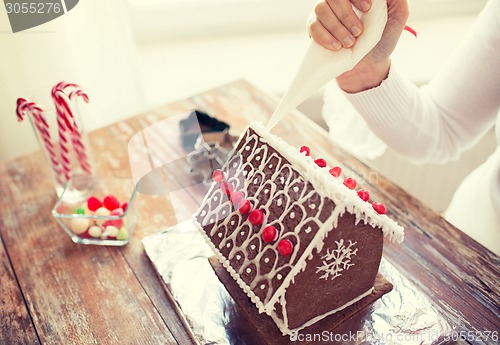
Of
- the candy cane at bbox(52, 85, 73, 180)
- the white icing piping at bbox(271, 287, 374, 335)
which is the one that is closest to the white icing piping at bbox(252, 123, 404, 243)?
the white icing piping at bbox(271, 287, 374, 335)

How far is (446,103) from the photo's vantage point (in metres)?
1.09

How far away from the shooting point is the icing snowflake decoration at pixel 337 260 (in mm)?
676

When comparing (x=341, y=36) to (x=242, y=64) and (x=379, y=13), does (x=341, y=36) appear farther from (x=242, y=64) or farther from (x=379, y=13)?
(x=242, y=64)

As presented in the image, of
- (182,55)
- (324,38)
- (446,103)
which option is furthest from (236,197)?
(182,55)

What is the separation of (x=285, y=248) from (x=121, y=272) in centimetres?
36

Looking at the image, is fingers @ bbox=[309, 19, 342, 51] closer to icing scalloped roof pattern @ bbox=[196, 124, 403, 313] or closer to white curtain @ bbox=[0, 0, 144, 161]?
icing scalloped roof pattern @ bbox=[196, 124, 403, 313]

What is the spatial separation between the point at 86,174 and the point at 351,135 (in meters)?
0.62

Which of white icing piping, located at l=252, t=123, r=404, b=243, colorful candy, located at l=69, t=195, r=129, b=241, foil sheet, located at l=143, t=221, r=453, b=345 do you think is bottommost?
foil sheet, located at l=143, t=221, r=453, b=345

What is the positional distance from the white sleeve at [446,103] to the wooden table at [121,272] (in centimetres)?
12

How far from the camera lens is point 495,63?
3.20 feet

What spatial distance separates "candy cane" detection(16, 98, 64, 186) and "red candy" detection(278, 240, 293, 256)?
565 mm

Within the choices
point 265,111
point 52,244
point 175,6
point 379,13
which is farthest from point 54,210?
point 175,6

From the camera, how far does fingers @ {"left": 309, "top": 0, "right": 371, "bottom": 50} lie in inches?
28.7

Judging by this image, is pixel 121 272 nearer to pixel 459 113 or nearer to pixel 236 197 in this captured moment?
pixel 236 197
